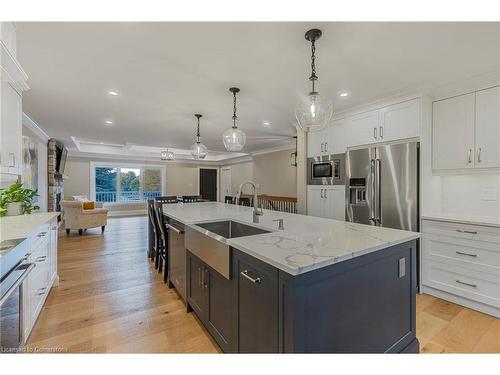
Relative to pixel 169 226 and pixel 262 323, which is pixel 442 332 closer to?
pixel 262 323

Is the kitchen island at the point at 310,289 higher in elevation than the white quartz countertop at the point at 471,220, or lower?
lower

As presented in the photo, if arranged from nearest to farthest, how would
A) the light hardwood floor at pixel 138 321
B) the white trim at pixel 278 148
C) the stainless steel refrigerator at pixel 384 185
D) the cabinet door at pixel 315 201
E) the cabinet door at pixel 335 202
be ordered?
the light hardwood floor at pixel 138 321, the stainless steel refrigerator at pixel 384 185, the cabinet door at pixel 335 202, the cabinet door at pixel 315 201, the white trim at pixel 278 148

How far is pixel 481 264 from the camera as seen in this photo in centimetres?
221

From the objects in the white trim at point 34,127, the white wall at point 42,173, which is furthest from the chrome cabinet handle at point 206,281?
the white wall at point 42,173

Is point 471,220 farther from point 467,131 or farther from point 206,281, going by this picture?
point 206,281

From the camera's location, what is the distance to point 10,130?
1.99 meters

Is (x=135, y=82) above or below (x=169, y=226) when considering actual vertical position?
above

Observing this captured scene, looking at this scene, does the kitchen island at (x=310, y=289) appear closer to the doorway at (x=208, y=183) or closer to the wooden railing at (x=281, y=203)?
the wooden railing at (x=281, y=203)

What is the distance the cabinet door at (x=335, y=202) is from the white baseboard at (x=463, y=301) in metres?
1.24

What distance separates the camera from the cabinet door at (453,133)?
2480mm

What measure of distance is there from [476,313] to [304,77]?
285 cm

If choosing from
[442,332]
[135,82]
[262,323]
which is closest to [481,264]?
[442,332]

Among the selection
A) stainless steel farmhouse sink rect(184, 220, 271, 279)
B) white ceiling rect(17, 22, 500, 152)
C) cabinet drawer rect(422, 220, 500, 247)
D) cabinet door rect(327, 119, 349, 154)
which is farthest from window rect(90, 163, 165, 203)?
cabinet drawer rect(422, 220, 500, 247)
